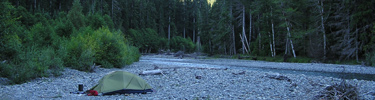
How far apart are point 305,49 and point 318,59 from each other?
3.81 meters

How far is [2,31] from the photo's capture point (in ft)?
42.0

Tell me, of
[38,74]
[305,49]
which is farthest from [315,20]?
[38,74]

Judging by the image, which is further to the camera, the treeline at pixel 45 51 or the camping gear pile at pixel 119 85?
the treeline at pixel 45 51

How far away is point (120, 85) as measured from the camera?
1006cm

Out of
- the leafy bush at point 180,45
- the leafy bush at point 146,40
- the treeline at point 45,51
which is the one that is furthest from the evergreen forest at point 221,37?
the leafy bush at point 180,45

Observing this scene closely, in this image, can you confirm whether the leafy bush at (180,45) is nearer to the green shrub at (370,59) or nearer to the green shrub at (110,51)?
the green shrub at (110,51)

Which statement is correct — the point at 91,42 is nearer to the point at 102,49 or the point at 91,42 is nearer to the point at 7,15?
the point at 102,49

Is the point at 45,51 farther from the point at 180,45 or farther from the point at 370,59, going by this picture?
the point at 180,45

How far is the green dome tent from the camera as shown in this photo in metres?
9.88

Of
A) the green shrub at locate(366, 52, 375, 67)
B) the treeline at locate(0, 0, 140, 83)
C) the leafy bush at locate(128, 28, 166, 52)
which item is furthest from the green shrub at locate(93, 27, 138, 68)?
the leafy bush at locate(128, 28, 166, 52)

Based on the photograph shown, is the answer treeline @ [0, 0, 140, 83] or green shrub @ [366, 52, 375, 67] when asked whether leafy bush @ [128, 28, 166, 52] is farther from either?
green shrub @ [366, 52, 375, 67]

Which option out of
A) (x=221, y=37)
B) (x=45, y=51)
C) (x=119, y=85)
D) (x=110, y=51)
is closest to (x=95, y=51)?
(x=110, y=51)

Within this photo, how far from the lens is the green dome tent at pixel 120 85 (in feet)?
32.4

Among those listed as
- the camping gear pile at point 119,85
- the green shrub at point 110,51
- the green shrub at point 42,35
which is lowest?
the camping gear pile at point 119,85
